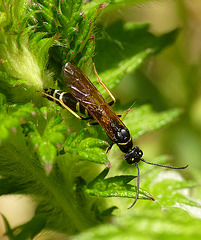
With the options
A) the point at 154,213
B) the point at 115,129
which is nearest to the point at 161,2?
the point at 115,129

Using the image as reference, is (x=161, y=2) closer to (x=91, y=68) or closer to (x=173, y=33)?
(x=173, y=33)

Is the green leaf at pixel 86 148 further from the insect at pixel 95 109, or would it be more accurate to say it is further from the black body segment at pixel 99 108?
the black body segment at pixel 99 108

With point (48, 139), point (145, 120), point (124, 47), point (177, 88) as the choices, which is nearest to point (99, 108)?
point (145, 120)

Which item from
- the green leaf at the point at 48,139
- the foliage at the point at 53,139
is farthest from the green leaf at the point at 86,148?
the green leaf at the point at 48,139

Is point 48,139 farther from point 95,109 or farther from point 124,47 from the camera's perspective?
point 124,47

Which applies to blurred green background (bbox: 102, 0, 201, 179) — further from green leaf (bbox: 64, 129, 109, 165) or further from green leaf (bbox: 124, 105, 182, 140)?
green leaf (bbox: 64, 129, 109, 165)

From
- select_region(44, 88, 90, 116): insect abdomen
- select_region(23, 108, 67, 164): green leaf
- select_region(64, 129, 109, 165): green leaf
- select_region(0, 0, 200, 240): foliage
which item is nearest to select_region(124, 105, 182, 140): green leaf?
select_region(0, 0, 200, 240): foliage
